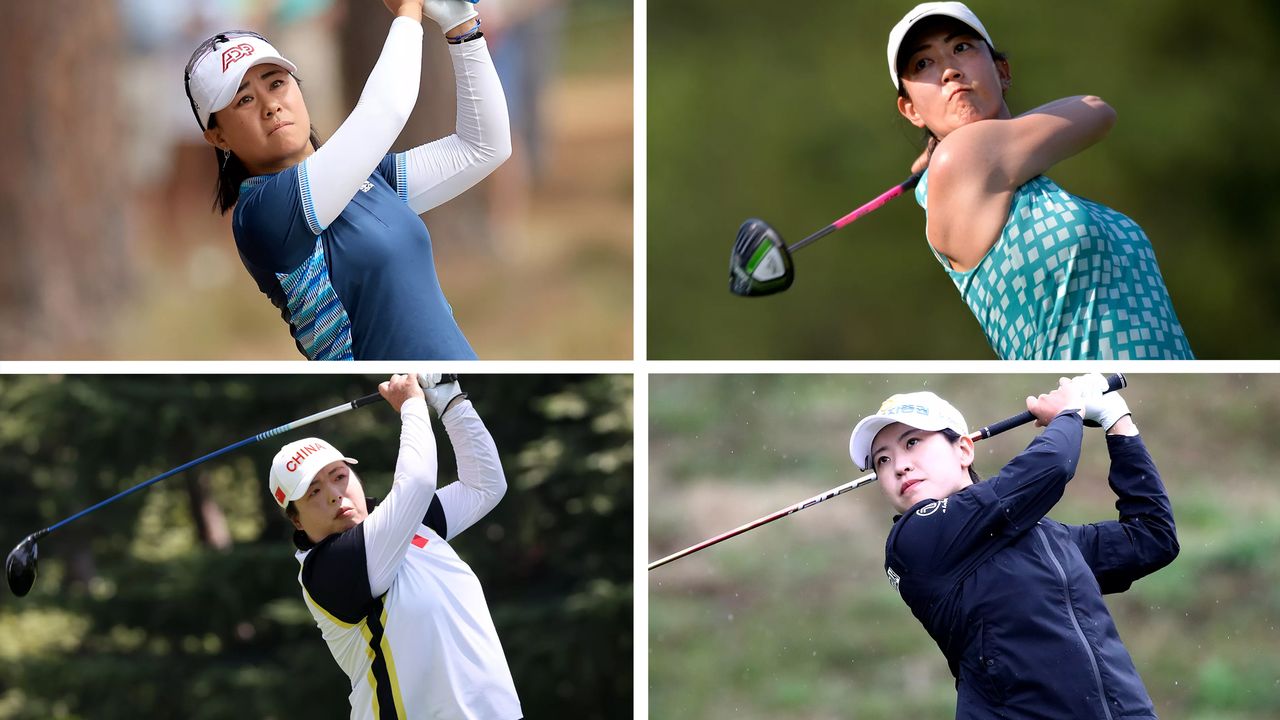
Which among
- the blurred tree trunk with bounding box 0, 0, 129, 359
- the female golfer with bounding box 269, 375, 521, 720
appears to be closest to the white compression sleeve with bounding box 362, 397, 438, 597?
the female golfer with bounding box 269, 375, 521, 720

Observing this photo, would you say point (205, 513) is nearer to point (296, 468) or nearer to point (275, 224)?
point (296, 468)

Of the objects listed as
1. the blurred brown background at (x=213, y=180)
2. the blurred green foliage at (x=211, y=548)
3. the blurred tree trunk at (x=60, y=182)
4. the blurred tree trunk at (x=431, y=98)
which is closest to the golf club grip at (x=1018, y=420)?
the blurred brown background at (x=213, y=180)

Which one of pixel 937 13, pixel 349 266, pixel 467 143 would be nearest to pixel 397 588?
pixel 349 266

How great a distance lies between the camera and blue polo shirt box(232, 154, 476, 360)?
2.40 meters

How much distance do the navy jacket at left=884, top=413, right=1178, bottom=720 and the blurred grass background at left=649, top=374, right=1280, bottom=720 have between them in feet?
2.27

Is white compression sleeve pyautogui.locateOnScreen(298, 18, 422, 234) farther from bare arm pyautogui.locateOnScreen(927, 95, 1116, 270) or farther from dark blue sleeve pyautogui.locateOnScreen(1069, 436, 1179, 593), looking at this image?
dark blue sleeve pyautogui.locateOnScreen(1069, 436, 1179, 593)

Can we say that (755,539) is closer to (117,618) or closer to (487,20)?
(487,20)

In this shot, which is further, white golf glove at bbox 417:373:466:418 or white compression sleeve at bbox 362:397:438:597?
white golf glove at bbox 417:373:466:418

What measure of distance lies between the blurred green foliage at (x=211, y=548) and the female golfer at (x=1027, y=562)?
168cm

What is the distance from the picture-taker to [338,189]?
7.80 feet

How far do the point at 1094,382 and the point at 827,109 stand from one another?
153cm

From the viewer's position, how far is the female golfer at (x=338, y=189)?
2387 millimetres

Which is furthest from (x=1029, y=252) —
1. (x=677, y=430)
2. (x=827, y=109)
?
(x=827, y=109)

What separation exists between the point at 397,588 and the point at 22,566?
785 mm
